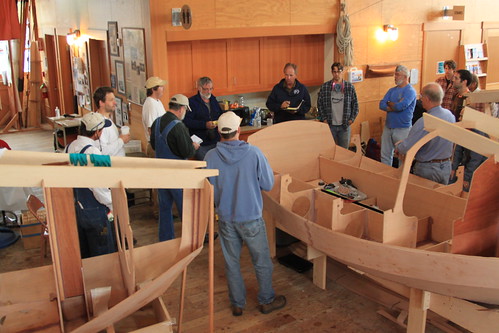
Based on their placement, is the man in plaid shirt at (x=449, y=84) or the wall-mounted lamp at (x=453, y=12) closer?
the man in plaid shirt at (x=449, y=84)

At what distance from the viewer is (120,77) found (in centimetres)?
848

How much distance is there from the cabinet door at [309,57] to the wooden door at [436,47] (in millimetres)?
2254

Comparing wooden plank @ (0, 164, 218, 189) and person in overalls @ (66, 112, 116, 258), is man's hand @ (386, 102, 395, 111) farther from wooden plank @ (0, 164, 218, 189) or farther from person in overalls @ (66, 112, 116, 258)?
wooden plank @ (0, 164, 218, 189)

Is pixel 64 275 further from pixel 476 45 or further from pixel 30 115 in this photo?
pixel 30 115

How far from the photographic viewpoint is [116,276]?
11.0 ft

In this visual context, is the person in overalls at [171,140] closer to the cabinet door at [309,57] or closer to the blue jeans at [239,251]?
the blue jeans at [239,251]

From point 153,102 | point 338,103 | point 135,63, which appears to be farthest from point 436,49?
point 153,102

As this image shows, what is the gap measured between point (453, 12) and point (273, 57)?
12.6 ft

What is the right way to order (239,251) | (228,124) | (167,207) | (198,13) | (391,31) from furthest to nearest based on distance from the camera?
(391,31) → (198,13) → (167,207) → (239,251) → (228,124)

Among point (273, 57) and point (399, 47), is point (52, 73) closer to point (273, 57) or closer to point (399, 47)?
point (273, 57)

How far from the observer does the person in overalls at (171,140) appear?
16.2ft

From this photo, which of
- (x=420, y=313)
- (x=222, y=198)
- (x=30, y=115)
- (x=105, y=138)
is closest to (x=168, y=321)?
(x=222, y=198)

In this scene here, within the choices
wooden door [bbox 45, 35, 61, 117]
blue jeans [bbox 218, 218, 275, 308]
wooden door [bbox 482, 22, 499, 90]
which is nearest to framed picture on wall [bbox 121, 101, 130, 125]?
wooden door [bbox 45, 35, 61, 117]

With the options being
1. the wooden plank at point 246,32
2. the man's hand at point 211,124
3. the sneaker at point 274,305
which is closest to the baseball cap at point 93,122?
the sneaker at point 274,305
